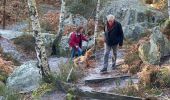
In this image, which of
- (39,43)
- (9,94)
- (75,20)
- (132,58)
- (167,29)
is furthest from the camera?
(75,20)

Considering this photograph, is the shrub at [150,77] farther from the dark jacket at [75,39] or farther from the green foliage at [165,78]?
the dark jacket at [75,39]

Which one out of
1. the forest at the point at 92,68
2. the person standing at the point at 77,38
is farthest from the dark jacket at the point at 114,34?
the person standing at the point at 77,38

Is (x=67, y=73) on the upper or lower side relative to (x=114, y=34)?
lower

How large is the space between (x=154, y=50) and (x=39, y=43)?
3.56m

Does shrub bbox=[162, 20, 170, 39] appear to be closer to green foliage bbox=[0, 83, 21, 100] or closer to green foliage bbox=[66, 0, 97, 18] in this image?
green foliage bbox=[0, 83, 21, 100]

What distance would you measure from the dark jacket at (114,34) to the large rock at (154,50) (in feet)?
2.68

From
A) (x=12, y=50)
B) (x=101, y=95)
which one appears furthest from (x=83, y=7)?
(x=101, y=95)

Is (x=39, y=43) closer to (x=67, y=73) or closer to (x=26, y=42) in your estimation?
(x=67, y=73)

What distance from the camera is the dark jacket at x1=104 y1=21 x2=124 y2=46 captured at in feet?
43.2

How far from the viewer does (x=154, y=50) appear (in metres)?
13.2

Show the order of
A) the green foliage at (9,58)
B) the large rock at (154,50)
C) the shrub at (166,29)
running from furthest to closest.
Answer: the green foliage at (9,58)
the shrub at (166,29)
the large rock at (154,50)

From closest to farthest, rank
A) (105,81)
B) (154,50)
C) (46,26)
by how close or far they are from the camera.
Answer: (105,81) → (154,50) → (46,26)

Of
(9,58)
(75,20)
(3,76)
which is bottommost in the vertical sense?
(9,58)

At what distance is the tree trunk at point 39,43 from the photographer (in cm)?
1250
